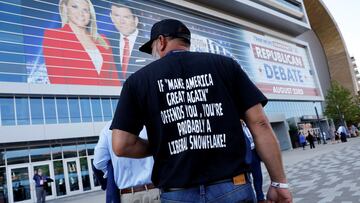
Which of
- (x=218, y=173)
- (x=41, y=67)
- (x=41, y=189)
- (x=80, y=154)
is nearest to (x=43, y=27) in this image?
(x=41, y=67)

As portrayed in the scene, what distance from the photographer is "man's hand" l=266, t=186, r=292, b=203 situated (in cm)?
196

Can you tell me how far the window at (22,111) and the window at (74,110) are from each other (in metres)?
3.14

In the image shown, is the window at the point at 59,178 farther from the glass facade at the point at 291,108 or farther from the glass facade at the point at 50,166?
the glass facade at the point at 291,108

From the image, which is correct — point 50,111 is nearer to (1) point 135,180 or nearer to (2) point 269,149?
(1) point 135,180

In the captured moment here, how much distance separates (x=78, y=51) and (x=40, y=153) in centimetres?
970

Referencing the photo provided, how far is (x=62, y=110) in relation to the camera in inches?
1005

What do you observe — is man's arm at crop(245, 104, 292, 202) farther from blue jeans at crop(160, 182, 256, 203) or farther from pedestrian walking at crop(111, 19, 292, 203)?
blue jeans at crop(160, 182, 256, 203)

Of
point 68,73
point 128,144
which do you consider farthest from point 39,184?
point 128,144

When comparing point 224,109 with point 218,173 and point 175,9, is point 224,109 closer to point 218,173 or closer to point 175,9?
point 218,173

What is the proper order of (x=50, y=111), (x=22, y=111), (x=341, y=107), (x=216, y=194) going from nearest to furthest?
(x=216, y=194), (x=22, y=111), (x=50, y=111), (x=341, y=107)

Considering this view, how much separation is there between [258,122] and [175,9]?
4259cm

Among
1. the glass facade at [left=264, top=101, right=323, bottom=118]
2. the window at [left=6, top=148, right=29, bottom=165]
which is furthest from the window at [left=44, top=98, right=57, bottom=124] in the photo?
the glass facade at [left=264, top=101, right=323, bottom=118]

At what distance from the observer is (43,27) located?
91.9 feet

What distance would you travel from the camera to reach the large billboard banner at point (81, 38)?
2544cm
